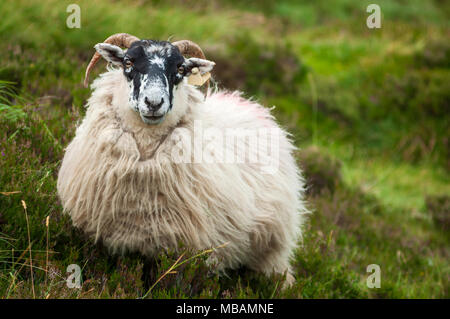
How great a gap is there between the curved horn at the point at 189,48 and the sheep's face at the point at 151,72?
0.84ft

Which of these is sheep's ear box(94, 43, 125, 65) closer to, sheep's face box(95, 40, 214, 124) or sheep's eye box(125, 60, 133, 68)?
sheep's face box(95, 40, 214, 124)

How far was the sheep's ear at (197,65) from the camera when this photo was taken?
321 centimetres

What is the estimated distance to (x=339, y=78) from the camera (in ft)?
29.8

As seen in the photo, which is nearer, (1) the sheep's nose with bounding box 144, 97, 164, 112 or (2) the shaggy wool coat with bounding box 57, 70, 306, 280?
(1) the sheep's nose with bounding box 144, 97, 164, 112

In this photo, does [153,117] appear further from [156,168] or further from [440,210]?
[440,210]

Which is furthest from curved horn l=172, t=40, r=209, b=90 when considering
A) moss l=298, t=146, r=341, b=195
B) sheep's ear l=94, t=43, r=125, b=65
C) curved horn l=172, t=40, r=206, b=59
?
moss l=298, t=146, r=341, b=195

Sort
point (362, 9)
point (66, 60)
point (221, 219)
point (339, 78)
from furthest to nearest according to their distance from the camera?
point (362, 9)
point (339, 78)
point (66, 60)
point (221, 219)

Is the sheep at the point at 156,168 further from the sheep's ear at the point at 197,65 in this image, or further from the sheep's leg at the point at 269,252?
the sheep's leg at the point at 269,252

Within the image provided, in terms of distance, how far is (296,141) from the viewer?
24.2 ft

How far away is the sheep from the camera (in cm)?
301

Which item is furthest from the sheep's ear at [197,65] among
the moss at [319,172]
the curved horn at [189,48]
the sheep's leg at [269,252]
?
the moss at [319,172]

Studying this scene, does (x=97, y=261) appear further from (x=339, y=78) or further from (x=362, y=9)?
(x=362, y=9)
